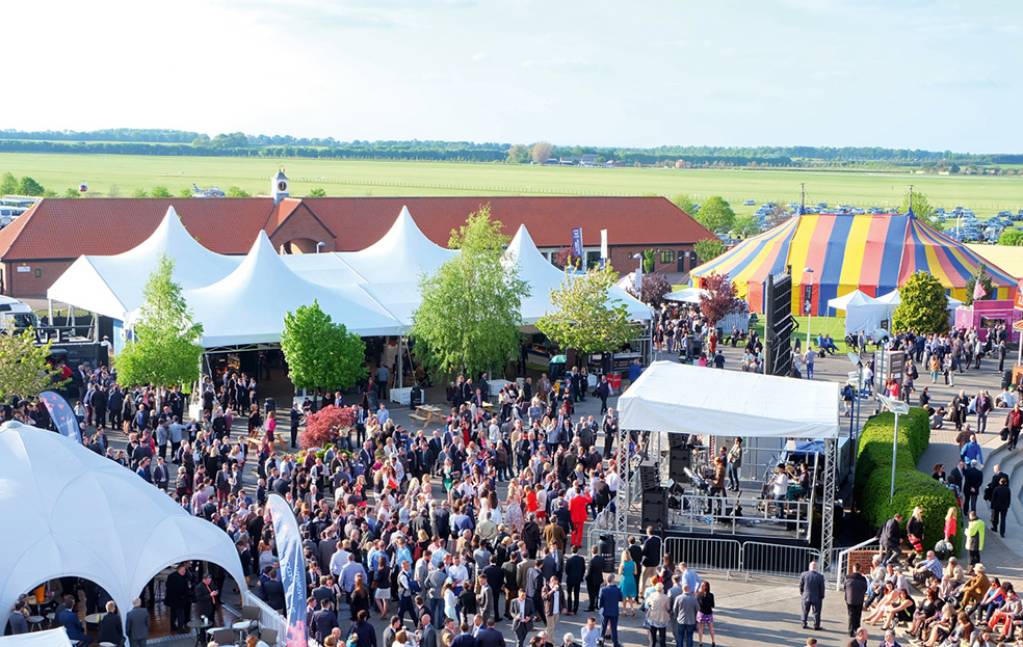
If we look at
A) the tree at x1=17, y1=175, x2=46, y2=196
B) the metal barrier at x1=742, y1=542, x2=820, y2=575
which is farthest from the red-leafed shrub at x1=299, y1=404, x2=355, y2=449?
the tree at x1=17, y1=175, x2=46, y2=196

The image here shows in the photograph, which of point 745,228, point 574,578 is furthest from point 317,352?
point 745,228

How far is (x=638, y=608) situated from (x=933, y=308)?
25071mm

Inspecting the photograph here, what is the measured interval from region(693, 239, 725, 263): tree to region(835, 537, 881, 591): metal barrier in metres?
43.4

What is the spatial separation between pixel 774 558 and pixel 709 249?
43.7m

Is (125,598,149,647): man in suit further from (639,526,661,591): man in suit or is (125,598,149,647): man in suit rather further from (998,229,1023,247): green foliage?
(998,229,1023,247): green foliage

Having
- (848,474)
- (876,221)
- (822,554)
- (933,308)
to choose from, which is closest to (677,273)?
(876,221)

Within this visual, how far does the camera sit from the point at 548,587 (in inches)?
599

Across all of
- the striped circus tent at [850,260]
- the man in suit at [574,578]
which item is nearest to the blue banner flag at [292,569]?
the man in suit at [574,578]

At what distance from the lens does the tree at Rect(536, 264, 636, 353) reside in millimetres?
32125

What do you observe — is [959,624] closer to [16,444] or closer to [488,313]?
[16,444]

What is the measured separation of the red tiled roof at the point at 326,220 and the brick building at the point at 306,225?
46mm

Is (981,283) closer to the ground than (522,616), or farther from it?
farther from it

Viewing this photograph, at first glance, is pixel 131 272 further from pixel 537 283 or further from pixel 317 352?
pixel 537 283

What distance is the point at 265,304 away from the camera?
100 feet
